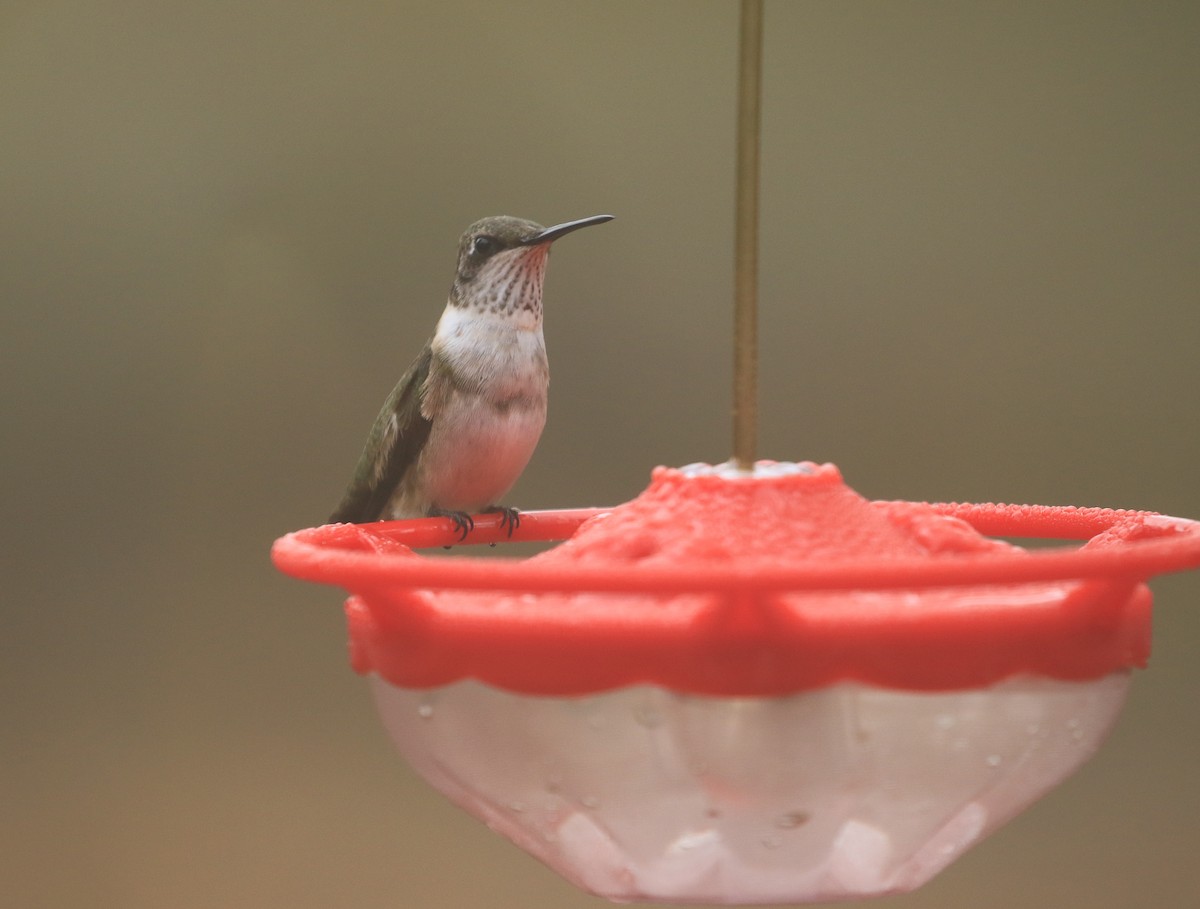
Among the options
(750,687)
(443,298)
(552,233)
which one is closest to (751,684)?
(750,687)

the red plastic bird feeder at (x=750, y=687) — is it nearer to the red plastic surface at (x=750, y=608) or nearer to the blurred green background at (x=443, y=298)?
the red plastic surface at (x=750, y=608)

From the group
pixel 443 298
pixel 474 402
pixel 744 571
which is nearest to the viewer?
pixel 744 571

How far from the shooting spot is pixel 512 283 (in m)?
1.81

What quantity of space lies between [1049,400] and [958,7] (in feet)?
2.77

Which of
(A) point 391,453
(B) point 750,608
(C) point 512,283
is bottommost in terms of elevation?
(A) point 391,453

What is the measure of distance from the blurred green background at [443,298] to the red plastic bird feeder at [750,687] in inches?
81.0

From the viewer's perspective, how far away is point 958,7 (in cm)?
270

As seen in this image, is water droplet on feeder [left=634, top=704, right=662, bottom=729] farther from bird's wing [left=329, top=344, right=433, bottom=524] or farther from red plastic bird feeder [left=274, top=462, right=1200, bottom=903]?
bird's wing [left=329, top=344, right=433, bottom=524]

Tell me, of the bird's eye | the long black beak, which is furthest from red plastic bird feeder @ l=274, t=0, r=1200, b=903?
the bird's eye

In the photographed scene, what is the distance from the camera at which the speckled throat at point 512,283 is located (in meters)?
1.80

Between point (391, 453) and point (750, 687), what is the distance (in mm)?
1258

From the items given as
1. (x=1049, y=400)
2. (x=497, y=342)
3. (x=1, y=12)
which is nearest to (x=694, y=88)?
(x=1049, y=400)

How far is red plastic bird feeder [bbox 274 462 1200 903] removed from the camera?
1.96ft

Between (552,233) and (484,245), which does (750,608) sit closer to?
(552,233)
